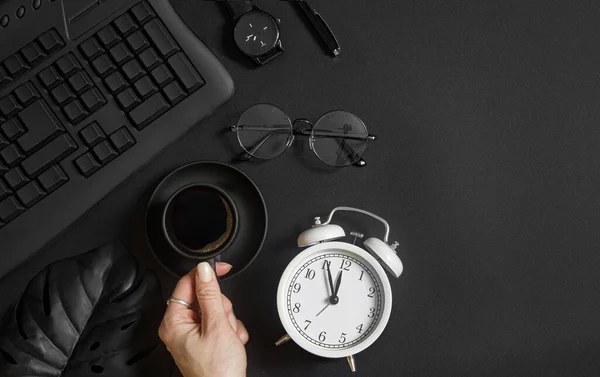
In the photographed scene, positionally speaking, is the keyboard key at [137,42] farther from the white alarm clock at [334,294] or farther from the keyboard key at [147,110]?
the white alarm clock at [334,294]

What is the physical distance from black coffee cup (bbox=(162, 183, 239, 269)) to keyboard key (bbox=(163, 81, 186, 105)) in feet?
0.41

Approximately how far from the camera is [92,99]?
82cm

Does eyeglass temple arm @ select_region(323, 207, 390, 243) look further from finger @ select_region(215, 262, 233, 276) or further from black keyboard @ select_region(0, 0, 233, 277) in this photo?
black keyboard @ select_region(0, 0, 233, 277)

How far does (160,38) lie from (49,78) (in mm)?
156

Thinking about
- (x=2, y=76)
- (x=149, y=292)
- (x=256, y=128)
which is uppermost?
(x=2, y=76)

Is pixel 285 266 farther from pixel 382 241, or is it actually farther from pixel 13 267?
pixel 13 267

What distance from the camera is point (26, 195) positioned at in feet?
2.66

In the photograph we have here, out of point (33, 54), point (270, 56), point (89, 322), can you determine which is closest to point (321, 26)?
point (270, 56)

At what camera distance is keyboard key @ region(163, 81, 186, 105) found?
0.83 metres

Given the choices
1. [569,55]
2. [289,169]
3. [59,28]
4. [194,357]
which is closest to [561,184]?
[569,55]

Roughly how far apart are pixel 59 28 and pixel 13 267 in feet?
1.08

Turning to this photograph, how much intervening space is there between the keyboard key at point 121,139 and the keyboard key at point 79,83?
0.24ft

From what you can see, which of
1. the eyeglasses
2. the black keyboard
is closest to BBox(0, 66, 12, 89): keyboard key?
the black keyboard

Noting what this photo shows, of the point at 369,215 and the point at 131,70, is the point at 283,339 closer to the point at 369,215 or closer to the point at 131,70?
the point at 369,215
